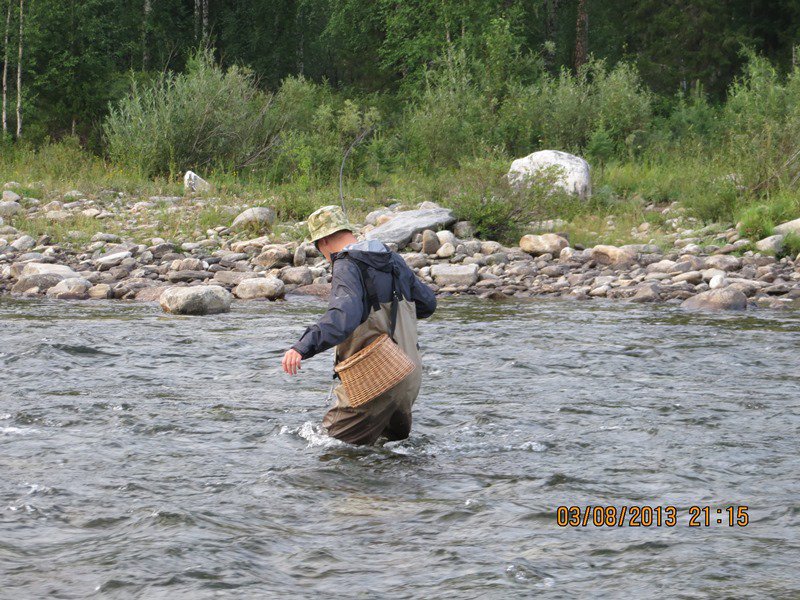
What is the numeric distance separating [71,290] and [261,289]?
2355 millimetres

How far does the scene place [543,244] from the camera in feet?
47.8

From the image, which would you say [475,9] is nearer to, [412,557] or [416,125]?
[416,125]

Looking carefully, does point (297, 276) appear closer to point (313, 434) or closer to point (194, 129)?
point (194, 129)

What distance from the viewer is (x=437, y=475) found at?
5.32 meters

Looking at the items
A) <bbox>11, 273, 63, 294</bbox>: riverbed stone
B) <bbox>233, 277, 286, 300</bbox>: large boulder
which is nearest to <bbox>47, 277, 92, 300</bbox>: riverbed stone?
<bbox>11, 273, 63, 294</bbox>: riverbed stone

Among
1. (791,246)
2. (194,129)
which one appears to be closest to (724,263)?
(791,246)

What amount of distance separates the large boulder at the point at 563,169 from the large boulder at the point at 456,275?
2.84 meters

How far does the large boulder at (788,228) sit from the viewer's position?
45.3 ft

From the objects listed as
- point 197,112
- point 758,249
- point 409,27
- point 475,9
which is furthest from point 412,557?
point 409,27

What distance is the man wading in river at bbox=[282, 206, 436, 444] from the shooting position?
16.7 ft

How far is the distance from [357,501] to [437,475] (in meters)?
0.60

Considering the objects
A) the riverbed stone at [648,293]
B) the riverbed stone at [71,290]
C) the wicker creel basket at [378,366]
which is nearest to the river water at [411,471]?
the wicker creel basket at [378,366]

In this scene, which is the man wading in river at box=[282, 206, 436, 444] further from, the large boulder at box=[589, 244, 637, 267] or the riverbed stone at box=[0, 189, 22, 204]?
the riverbed stone at box=[0, 189, 22, 204]

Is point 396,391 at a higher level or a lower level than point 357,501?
higher
